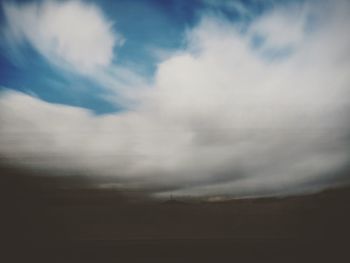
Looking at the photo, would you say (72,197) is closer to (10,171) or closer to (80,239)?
(80,239)

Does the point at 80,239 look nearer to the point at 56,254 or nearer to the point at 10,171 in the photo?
the point at 56,254

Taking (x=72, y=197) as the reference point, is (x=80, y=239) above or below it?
below

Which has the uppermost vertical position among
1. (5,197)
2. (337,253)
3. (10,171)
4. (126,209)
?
(10,171)

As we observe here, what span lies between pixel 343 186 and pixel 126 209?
5.69ft

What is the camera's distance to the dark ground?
2.24m

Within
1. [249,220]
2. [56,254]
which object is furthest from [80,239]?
[249,220]

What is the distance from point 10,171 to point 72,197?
0.55 metres

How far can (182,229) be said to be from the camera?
227cm

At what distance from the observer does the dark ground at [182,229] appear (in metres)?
2.24

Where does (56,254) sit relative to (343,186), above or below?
below

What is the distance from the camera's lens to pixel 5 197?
7.65 ft

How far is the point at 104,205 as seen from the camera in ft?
7.45

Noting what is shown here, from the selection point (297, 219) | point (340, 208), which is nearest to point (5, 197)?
point (297, 219)

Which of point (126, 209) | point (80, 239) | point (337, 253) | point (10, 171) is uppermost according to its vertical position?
point (10, 171)
